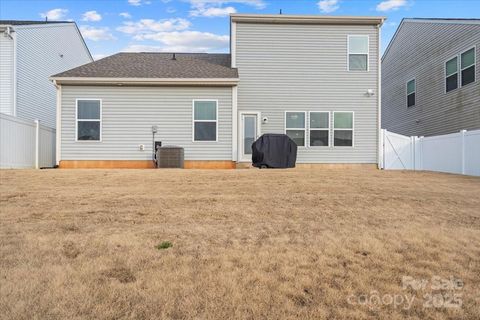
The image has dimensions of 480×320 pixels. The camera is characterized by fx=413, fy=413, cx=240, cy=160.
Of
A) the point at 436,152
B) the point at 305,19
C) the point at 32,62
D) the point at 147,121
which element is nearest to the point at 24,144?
the point at 147,121

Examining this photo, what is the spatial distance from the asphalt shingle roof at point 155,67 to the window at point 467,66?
365 inches

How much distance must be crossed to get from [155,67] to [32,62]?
6.56m

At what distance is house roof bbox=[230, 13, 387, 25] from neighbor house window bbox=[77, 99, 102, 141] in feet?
19.9

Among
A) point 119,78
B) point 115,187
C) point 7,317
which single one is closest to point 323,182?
point 115,187

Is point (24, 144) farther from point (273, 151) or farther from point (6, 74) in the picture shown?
point (273, 151)

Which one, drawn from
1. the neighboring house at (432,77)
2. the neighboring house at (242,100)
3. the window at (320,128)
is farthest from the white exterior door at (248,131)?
the neighboring house at (432,77)

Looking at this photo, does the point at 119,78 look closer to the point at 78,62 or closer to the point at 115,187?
the point at 115,187

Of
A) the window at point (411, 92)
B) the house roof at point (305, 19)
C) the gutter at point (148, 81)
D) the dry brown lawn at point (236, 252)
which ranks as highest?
the house roof at point (305, 19)

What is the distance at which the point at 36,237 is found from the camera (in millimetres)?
5203

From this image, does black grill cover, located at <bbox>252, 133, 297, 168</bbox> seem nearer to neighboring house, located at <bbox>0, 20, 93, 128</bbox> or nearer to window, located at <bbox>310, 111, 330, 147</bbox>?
window, located at <bbox>310, 111, 330, 147</bbox>

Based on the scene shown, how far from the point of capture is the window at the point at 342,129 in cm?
1584

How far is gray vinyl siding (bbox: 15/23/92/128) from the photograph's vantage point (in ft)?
57.5

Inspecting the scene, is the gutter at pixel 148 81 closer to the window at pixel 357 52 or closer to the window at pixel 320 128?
the window at pixel 320 128

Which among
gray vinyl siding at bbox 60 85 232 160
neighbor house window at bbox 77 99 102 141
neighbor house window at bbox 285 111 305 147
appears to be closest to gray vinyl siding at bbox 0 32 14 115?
gray vinyl siding at bbox 60 85 232 160
